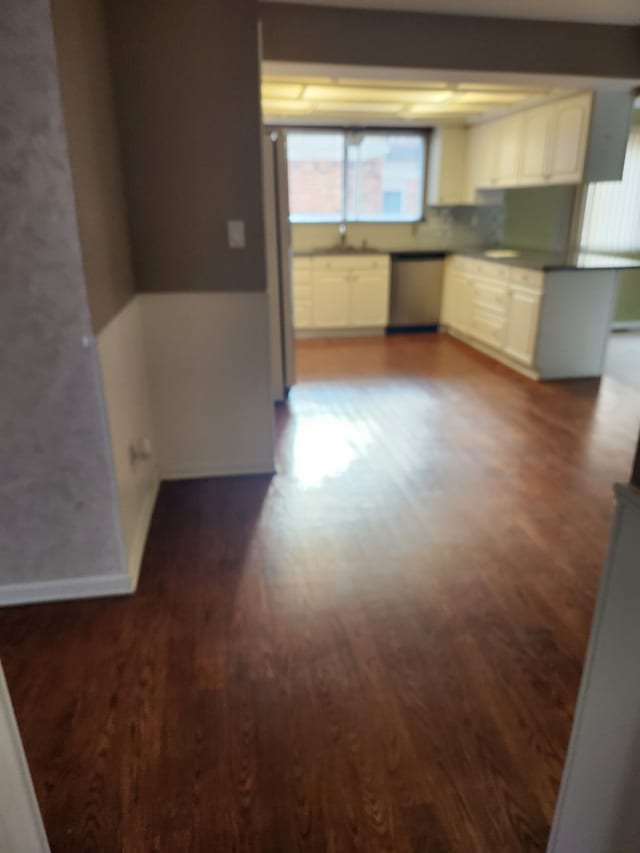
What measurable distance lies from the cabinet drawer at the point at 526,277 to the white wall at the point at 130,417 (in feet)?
10.5

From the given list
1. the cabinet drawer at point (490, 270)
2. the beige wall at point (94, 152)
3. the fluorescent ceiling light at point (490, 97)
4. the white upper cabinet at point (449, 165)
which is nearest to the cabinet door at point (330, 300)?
the cabinet drawer at point (490, 270)

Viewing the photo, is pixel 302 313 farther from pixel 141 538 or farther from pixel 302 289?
pixel 141 538

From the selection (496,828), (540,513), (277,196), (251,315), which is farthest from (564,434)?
(496,828)

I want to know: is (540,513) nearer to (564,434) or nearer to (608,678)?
(564,434)

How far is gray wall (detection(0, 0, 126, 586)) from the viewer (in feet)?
5.31

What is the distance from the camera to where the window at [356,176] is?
630 centimetres

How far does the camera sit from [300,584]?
2.24 meters

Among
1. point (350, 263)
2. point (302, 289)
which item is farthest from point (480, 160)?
point (302, 289)

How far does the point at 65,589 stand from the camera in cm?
214

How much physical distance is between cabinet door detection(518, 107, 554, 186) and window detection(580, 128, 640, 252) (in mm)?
1094

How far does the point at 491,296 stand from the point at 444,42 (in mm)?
2348

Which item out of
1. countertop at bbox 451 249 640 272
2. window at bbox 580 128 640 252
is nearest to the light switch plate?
countertop at bbox 451 249 640 272

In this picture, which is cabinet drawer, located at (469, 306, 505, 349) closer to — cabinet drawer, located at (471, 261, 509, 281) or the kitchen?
the kitchen

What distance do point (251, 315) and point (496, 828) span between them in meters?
2.29
